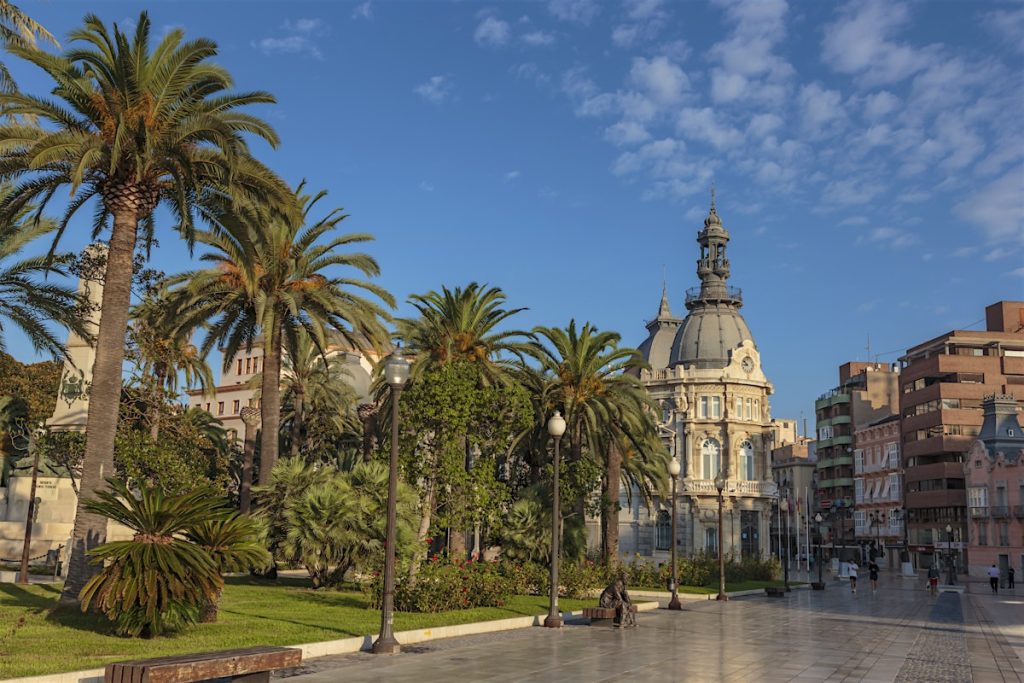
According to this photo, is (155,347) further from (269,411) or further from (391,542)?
(391,542)

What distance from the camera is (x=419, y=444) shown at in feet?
88.8

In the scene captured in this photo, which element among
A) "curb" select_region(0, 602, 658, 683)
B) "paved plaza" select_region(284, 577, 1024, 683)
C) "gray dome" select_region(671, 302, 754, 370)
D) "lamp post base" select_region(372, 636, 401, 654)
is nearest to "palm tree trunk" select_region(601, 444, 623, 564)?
"paved plaza" select_region(284, 577, 1024, 683)

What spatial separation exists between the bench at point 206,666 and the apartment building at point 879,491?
86.9m

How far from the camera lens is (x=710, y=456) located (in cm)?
8988

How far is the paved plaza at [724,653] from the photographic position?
565 inches

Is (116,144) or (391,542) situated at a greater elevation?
(116,144)

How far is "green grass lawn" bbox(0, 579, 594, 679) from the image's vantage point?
44.2ft

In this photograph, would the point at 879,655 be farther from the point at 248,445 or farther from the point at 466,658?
the point at 248,445

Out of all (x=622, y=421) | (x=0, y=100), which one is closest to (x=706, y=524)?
(x=622, y=421)

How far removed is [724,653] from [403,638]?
637 centimetres

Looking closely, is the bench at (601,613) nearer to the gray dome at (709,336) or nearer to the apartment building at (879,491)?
the gray dome at (709,336)

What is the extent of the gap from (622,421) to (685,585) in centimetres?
988

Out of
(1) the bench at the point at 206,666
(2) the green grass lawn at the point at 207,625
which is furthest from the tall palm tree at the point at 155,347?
(1) the bench at the point at 206,666

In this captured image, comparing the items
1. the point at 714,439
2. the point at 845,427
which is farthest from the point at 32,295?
the point at 845,427
